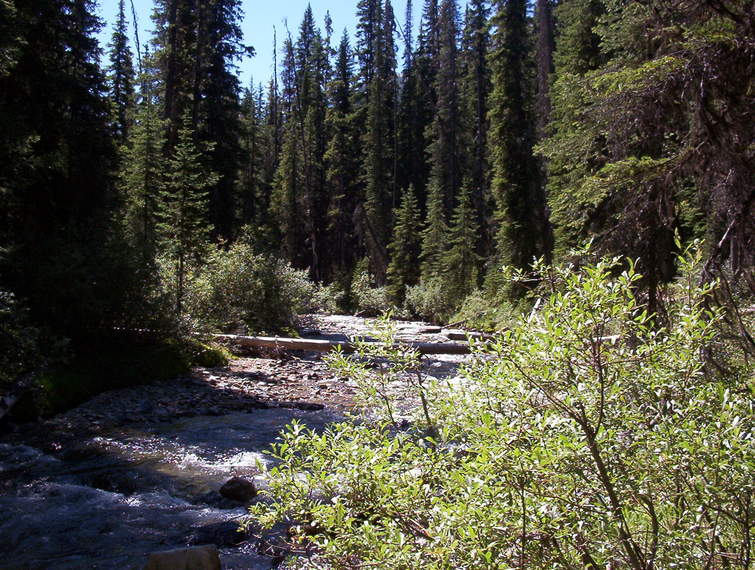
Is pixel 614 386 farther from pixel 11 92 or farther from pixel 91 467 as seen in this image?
pixel 11 92

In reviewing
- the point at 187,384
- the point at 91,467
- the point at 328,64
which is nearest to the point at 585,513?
the point at 91,467

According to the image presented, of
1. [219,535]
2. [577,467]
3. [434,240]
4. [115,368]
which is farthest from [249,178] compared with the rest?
[577,467]

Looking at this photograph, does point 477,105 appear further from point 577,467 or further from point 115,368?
point 577,467

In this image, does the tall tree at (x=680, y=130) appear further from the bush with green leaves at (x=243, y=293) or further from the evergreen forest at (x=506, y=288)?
the bush with green leaves at (x=243, y=293)

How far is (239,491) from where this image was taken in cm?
596

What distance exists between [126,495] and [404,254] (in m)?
34.0

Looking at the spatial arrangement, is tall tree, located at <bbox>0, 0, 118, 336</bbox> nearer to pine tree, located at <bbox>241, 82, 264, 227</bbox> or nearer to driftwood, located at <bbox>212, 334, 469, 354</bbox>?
driftwood, located at <bbox>212, 334, 469, 354</bbox>

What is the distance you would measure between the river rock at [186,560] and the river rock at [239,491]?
175cm

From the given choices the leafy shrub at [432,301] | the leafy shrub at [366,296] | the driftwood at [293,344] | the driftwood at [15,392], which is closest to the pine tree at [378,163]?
the leafy shrub at [366,296]

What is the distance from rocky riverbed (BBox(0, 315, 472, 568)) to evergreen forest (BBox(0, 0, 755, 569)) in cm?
74

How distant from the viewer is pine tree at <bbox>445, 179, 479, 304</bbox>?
3069cm

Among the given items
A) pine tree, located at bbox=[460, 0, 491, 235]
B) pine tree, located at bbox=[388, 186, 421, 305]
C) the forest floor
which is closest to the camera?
the forest floor

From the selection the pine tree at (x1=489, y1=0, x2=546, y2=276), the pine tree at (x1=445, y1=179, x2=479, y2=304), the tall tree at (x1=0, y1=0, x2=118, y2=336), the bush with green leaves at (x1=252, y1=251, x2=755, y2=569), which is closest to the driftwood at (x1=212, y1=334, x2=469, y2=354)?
the tall tree at (x1=0, y1=0, x2=118, y2=336)

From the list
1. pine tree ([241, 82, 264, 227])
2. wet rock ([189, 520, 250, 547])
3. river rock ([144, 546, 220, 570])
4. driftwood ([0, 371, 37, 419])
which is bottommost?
wet rock ([189, 520, 250, 547])
